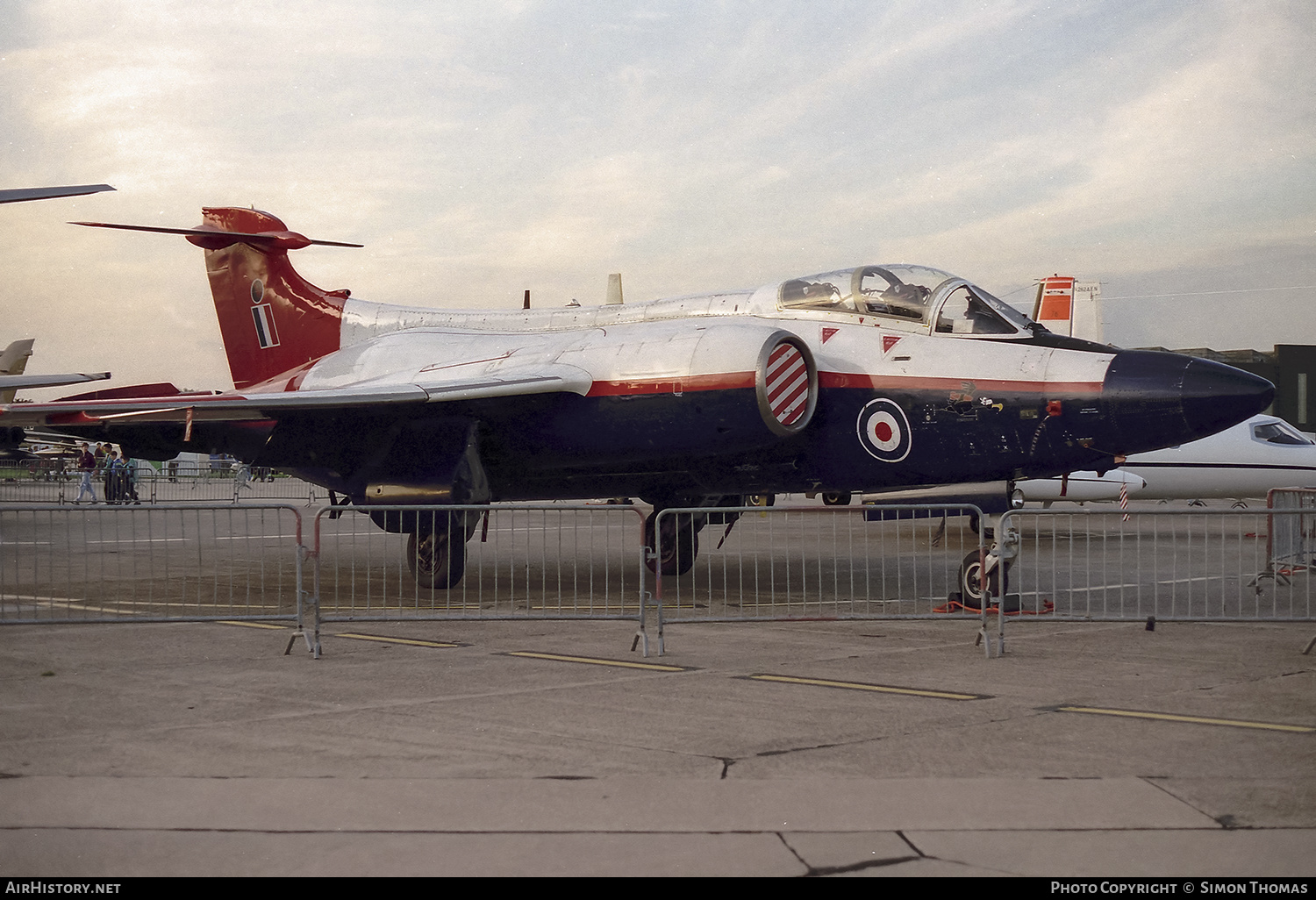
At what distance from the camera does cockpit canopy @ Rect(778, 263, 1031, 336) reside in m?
9.81

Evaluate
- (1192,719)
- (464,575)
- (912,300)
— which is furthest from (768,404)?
(1192,719)

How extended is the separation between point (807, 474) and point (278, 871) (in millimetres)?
7943

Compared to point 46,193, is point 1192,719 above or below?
below

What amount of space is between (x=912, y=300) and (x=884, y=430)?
1232 mm

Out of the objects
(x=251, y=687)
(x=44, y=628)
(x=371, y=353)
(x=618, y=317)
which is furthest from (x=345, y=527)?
(x=251, y=687)

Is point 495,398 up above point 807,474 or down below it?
above

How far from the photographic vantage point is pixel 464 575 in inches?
397

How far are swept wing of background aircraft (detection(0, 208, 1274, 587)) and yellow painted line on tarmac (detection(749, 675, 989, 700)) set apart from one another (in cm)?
344

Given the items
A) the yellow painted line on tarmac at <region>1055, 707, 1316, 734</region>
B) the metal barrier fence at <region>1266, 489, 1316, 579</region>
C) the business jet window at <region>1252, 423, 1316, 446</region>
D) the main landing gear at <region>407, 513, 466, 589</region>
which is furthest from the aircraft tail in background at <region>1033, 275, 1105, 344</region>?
the yellow painted line on tarmac at <region>1055, 707, 1316, 734</region>

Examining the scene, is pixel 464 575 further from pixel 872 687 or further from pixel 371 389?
pixel 872 687

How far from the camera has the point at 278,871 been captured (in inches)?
128

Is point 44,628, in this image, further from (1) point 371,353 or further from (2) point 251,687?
(1) point 371,353

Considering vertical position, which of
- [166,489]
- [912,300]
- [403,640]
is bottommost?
[166,489]

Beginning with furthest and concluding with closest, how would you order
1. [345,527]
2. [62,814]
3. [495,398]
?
1. [345,527]
2. [495,398]
3. [62,814]
